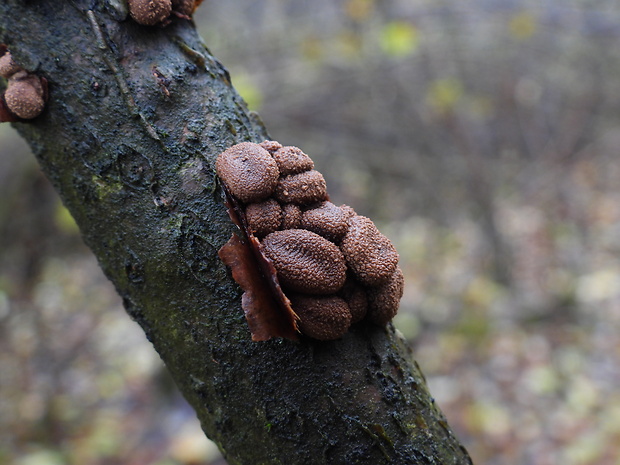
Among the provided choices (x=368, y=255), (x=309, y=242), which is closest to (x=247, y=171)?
(x=309, y=242)

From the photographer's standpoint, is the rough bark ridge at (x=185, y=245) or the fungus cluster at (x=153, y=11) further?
the fungus cluster at (x=153, y=11)

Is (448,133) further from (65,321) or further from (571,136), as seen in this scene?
(65,321)

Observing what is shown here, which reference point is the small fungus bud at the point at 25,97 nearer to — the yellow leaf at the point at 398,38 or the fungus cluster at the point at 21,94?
the fungus cluster at the point at 21,94

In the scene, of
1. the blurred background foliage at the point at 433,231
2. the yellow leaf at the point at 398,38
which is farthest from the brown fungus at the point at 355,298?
the yellow leaf at the point at 398,38

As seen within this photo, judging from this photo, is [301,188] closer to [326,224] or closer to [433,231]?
[326,224]

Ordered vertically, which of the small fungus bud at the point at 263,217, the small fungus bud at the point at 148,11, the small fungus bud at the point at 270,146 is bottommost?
the small fungus bud at the point at 263,217

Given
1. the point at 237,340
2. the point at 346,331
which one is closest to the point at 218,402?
the point at 237,340

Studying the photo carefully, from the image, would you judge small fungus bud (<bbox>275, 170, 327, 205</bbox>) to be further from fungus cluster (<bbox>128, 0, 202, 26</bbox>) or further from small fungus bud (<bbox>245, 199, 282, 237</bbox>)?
fungus cluster (<bbox>128, 0, 202, 26</bbox>)
